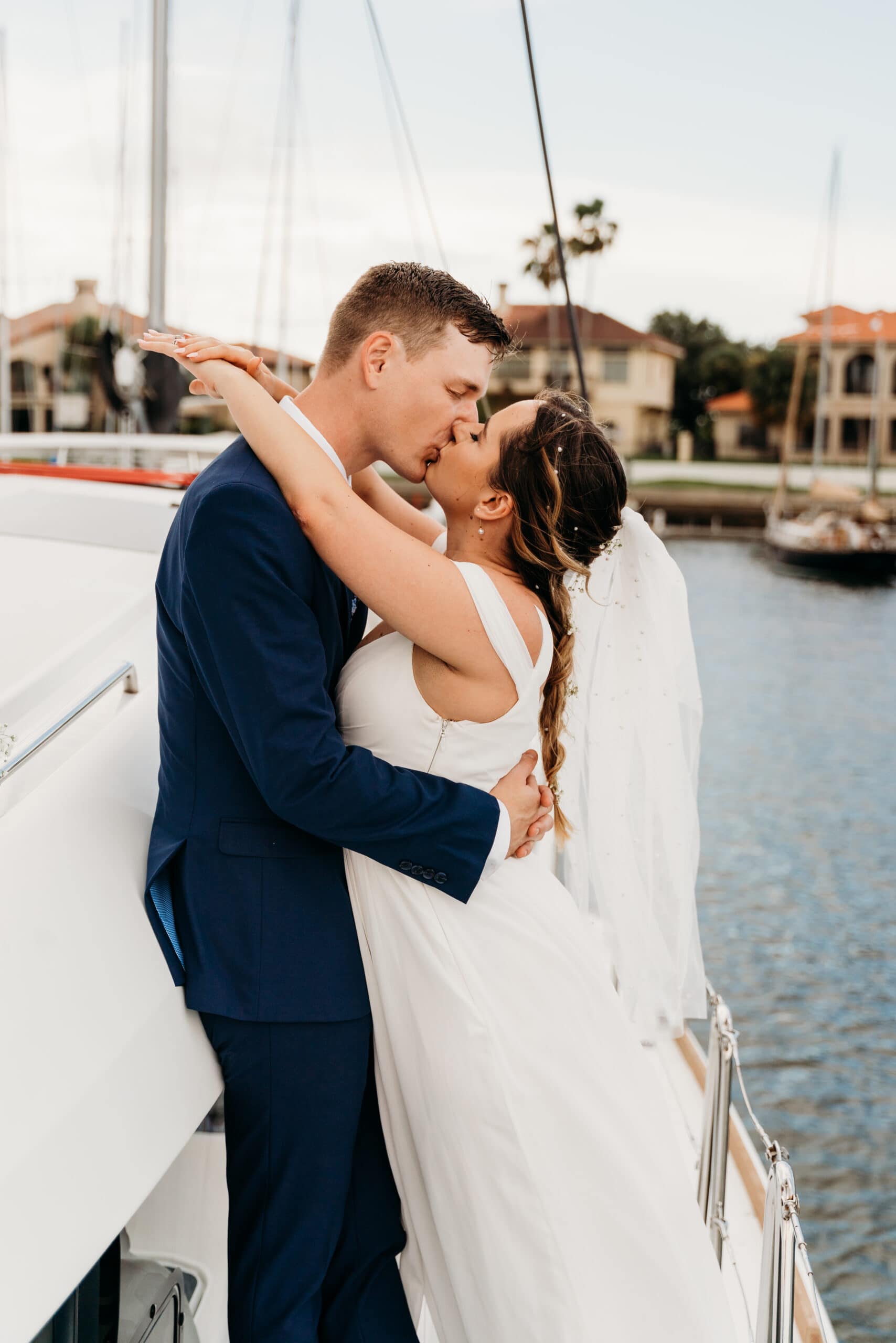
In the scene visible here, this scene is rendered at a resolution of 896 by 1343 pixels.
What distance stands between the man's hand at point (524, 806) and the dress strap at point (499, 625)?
18 centimetres

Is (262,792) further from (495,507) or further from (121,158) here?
(121,158)

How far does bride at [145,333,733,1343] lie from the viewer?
202cm

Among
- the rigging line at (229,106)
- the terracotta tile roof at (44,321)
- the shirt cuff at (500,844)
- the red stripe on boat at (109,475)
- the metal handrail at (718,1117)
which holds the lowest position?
the metal handrail at (718,1117)

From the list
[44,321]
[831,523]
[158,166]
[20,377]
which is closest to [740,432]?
[831,523]

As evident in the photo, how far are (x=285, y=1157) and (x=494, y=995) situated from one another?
1.47 feet

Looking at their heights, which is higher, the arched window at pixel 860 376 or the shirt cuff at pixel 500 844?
the arched window at pixel 860 376

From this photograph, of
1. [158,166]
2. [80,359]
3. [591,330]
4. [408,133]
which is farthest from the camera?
[591,330]

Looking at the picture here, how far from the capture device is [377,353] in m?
2.12

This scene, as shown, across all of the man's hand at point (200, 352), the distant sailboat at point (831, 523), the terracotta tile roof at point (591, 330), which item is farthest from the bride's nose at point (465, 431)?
the terracotta tile roof at point (591, 330)

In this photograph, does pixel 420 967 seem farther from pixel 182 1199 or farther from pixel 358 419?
pixel 182 1199

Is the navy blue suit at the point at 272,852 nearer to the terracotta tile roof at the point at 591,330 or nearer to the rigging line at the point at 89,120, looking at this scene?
the rigging line at the point at 89,120

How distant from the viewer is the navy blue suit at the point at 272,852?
1.82 metres

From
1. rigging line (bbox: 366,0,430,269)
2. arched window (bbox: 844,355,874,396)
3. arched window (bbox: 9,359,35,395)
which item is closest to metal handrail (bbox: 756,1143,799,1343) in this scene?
rigging line (bbox: 366,0,430,269)

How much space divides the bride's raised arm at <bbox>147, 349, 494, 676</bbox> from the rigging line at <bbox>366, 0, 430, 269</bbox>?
13.4 feet
